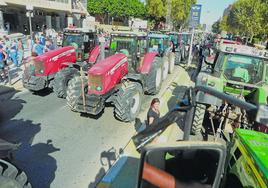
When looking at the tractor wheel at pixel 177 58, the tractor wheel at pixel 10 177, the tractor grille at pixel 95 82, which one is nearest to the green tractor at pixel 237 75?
the tractor grille at pixel 95 82

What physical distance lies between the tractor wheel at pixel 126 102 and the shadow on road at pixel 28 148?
1.94m

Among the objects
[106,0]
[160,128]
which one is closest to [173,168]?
[160,128]

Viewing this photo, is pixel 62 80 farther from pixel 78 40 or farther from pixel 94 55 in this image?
pixel 78 40

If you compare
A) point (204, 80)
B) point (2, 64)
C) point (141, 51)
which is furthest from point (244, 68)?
point (2, 64)

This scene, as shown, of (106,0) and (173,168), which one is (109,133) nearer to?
(173,168)

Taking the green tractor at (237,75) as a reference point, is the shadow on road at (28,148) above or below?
below

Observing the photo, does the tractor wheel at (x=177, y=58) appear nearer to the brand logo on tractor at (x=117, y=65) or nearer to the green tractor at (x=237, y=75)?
the green tractor at (x=237, y=75)

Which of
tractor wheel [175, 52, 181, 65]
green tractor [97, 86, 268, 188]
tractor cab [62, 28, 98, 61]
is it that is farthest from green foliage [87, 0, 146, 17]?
green tractor [97, 86, 268, 188]

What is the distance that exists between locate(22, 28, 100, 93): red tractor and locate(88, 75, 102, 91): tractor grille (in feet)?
6.51

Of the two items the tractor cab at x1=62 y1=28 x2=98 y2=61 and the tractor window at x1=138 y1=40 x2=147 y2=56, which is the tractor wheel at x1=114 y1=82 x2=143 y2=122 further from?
the tractor cab at x1=62 y1=28 x2=98 y2=61

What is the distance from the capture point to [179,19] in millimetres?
44750

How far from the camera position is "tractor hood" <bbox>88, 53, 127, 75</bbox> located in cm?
661

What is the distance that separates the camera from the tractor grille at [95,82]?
259 inches

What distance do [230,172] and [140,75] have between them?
206 inches
